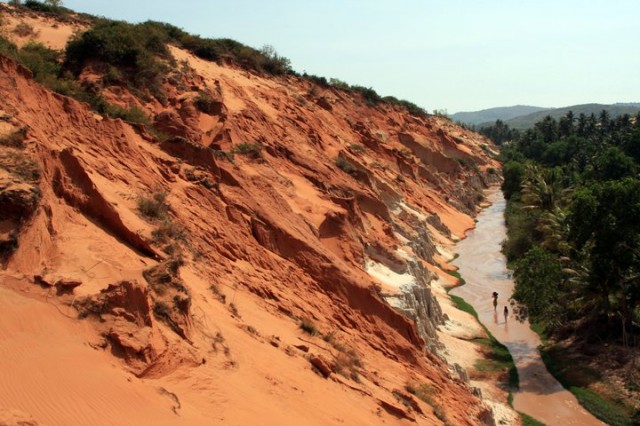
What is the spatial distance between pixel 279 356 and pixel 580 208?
15656 millimetres

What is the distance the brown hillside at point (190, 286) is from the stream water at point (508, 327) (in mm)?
4100

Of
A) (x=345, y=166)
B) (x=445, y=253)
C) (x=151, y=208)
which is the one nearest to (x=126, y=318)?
(x=151, y=208)

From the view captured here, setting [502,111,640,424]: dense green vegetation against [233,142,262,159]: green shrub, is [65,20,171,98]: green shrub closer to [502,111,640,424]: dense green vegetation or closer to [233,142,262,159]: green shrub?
[233,142,262,159]: green shrub

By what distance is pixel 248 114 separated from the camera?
99.7 feet

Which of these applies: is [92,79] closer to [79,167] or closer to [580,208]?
[79,167]

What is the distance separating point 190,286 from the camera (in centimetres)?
1191

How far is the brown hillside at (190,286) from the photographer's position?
7.80m

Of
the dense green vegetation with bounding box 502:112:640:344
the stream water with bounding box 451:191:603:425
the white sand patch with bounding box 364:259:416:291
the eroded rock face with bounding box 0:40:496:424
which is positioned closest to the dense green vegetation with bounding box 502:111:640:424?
the dense green vegetation with bounding box 502:112:640:344

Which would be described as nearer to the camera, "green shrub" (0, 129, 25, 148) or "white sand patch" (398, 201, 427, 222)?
"green shrub" (0, 129, 25, 148)

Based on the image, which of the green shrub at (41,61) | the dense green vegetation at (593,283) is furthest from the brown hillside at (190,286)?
the dense green vegetation at (593,283)

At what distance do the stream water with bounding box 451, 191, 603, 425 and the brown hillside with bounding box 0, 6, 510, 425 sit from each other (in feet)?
13.5

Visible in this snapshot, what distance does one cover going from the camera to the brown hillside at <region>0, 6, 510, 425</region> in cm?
780

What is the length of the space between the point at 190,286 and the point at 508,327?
848 inches

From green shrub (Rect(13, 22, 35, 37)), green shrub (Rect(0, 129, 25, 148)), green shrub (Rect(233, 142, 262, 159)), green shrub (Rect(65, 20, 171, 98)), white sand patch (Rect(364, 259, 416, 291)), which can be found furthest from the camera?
green shrub (Rect(13, 22, 35, 37))
